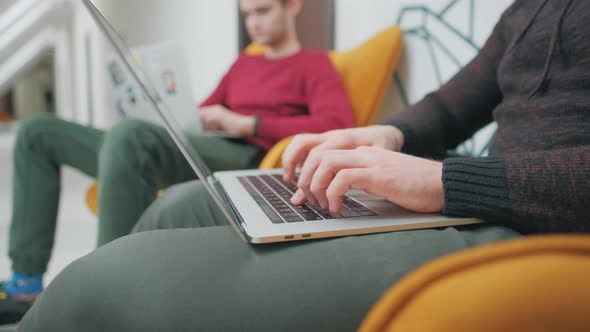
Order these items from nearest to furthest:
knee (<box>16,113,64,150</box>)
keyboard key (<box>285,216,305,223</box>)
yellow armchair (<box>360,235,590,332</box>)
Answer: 1. yellow armchair (<box>360,235,590,332</box>)
2. keyboard key (<box>285,216,305,223</box>)
3. knee (<box>16,113,64,150</box>)

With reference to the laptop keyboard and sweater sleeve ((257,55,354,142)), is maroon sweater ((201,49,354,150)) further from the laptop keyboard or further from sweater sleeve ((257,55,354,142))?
the laptop keyboard

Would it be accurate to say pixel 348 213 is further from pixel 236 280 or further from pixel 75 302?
pixel 75 302

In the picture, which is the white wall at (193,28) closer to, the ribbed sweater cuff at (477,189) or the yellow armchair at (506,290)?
the ribbed sweater cuff at (477,189)

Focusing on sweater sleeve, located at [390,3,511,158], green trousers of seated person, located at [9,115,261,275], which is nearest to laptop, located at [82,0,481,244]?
sweater sleeve, located at [390,3,511,158]

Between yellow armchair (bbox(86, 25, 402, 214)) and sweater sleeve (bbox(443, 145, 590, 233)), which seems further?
yellow armchair (bbox(86, 25, 402, 214))

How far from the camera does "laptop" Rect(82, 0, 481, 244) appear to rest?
0.39m

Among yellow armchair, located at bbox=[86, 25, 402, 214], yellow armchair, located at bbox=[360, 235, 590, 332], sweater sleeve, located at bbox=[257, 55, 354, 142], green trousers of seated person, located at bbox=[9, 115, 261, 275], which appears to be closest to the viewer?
yellow armchair, located at bbox=[360, 235, 590, 332]

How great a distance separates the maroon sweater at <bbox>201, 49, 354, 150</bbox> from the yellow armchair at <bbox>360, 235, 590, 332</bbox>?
0.95 metres

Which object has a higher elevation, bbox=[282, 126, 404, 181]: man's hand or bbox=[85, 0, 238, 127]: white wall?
bbox=[85, 0, 238, 127]: white wall

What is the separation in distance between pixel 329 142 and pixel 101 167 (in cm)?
56

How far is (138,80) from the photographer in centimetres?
47

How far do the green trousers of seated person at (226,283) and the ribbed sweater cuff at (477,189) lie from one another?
5cm

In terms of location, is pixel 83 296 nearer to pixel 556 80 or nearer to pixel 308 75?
pixel 556 80

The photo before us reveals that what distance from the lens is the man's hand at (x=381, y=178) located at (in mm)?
444
